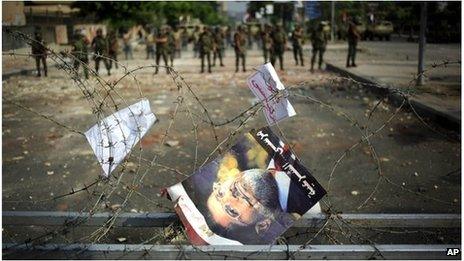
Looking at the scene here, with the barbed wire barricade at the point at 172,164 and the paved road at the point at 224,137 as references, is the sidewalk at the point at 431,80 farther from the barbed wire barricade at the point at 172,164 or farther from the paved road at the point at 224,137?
the barbed wire barricade at the point at 172,164

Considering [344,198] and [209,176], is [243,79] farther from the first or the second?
[209,176]

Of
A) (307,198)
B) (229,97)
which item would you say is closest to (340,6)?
(229,97)

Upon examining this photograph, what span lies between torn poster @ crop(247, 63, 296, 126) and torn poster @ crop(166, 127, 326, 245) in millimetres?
210

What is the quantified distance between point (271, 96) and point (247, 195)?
57 cm

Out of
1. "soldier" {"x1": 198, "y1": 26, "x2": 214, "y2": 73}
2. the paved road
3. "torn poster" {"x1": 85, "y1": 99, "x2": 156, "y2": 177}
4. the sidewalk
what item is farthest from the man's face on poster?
"soldier" {"x1": 198, "y1": 26, "x2": 214, "y2": 73}

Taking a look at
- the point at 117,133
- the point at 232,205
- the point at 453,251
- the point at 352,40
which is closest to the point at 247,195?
the point at 232,205

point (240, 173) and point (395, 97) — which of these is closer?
point (240, 173)

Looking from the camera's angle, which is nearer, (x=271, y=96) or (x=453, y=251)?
(x=453, y=251)

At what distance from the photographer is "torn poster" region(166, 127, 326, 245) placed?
2.39 meters

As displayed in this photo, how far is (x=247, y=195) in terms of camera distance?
244 cm

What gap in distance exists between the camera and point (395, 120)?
8.22 m

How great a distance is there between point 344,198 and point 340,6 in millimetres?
48847

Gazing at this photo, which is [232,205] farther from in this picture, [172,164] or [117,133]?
[172,164]

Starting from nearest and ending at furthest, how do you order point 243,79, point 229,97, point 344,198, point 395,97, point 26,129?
point 344,198, point 26,129, point 395,97, point 229,97, point 243,79
